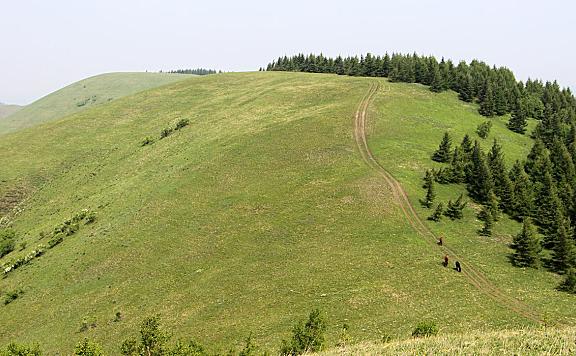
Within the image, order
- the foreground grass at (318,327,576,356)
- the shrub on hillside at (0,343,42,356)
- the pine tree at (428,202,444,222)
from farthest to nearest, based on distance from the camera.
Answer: the pine tree at (428,202,444,222) < the shrub on hillside at (0,343,42,356) < the foreground grass at (318,327,576,356)

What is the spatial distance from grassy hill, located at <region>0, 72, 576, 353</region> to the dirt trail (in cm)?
36

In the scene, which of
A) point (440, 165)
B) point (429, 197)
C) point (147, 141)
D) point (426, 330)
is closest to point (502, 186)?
point (440, 165)

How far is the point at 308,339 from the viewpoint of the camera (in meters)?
26.2

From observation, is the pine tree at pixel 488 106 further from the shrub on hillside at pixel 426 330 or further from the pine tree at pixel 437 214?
the shrub on hillside at pixel 426 330

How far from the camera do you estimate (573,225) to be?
48.9 metres

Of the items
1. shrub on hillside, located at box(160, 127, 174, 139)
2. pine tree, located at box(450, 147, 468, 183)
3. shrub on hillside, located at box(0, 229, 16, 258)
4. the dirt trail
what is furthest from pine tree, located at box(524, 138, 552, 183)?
shrub on hillside, located at box(0, 229, 16, 258)

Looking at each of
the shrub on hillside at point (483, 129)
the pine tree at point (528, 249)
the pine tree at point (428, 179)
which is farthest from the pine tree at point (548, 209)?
the shrub on hillside at point (483, 129)

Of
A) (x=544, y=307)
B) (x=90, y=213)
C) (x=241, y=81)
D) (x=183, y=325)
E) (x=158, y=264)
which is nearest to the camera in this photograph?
(x=544, y=307)

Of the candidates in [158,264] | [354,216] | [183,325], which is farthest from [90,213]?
[354,216]

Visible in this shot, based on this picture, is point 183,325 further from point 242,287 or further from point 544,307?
point 544,307

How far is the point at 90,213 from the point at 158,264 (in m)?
25.7

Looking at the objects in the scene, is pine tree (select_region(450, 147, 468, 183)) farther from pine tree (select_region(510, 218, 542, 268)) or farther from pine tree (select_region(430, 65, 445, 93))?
pine tree (select_region(430, 65, 445, 93))

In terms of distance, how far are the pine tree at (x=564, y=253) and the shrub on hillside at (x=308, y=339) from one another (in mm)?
28833

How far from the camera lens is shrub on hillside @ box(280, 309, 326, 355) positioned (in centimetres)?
2596
